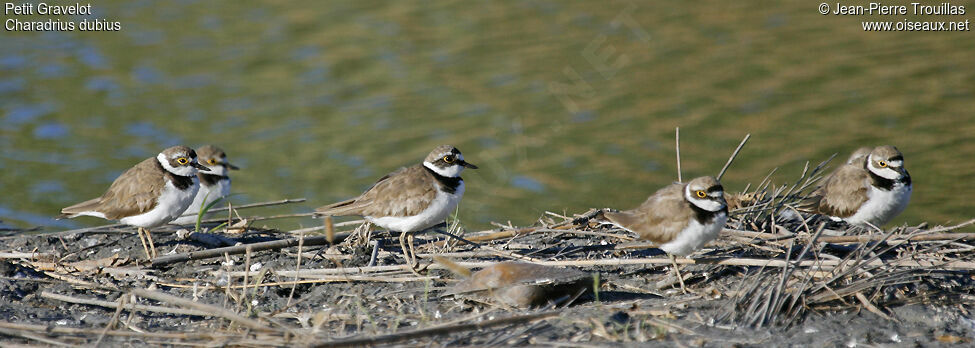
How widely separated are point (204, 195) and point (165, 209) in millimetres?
2255

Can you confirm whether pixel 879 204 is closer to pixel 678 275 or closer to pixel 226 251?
pixel 678 275

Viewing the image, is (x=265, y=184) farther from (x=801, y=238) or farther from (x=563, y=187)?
(x=801, y=238)

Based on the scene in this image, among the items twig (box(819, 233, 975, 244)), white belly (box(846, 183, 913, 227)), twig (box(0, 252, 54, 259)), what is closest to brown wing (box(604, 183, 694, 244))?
twig (box(819, 233, 975, 244))

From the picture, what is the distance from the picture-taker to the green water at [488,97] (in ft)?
43.6

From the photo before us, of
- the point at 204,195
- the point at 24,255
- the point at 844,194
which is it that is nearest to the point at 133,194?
the point at 24,255

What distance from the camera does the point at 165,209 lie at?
8.34m

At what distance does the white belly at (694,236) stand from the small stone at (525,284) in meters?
0.64

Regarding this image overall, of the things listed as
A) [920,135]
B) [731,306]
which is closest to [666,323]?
[731,306]

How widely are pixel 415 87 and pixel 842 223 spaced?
855 centimetres

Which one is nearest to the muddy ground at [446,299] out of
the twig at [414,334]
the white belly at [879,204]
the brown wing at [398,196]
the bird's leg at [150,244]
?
the twig at [414,334]

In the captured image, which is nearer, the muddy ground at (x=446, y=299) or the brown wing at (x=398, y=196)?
the muddy ground at (x=446, y=299)

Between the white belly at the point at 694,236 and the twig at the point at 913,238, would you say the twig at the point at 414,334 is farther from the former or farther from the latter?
the twig at the point at 913,238

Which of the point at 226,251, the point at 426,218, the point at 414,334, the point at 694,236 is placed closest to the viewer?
the point at 414,334

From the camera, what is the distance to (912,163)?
509 inches
